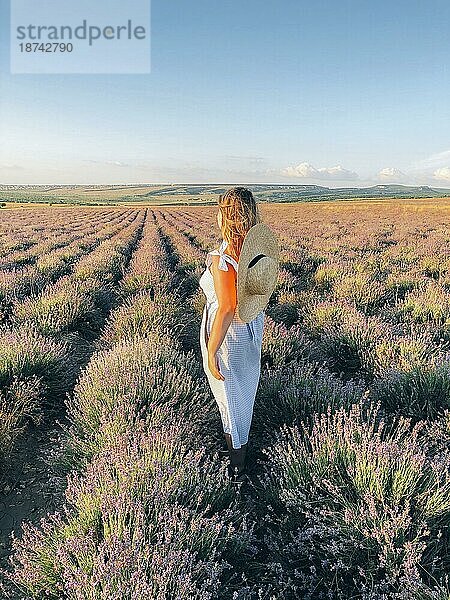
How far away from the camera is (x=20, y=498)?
3.26 metres

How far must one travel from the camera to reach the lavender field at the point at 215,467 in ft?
6.93

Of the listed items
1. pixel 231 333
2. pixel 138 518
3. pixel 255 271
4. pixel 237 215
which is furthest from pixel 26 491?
pixel 237 215

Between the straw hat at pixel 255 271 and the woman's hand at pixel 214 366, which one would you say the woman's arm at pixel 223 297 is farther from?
the woman's hand at pixel 214 366

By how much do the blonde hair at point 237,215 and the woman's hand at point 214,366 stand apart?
0.68 meters

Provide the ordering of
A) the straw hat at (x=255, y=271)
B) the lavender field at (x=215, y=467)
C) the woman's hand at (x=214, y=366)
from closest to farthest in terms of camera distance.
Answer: the lavender field at (x=215, y=467), the straw hat at (x=255, y=271), the woman's hand at (x=214, y=366)

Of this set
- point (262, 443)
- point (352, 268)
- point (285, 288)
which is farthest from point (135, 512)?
point (352, 268)

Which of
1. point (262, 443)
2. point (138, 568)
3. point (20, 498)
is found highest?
point (138, 568)

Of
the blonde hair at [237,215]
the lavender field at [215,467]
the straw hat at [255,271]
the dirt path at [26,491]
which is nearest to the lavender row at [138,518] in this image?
the lavender field at [215,467]

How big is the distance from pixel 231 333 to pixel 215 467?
1.00m

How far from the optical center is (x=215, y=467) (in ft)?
10.5

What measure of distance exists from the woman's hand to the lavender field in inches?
18.2

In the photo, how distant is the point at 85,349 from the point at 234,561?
409 cm

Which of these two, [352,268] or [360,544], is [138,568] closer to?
[360,544]

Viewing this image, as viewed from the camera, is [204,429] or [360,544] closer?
[360,544]
